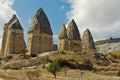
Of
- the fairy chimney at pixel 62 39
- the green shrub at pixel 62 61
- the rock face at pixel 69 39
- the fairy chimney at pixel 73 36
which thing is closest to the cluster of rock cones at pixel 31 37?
the fairy chimney at pixel 62 39

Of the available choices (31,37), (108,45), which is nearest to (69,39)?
(31,37)

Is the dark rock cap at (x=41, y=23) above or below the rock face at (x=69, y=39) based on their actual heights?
above

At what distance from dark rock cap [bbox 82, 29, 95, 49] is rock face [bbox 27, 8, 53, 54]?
652 inches

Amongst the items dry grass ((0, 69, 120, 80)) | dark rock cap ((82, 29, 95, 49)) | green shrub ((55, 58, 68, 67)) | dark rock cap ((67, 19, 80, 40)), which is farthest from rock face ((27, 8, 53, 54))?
dry grass ((0, 69, 120, 80))

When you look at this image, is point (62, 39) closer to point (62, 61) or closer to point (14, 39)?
point (14, 39)

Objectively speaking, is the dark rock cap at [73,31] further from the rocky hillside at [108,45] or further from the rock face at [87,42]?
the rocky hillside at [108,45]

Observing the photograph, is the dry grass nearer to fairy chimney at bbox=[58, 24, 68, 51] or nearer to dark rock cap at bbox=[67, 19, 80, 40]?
fairy chimney at bbox=[58, 24, 68, 51]

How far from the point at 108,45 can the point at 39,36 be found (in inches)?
2467

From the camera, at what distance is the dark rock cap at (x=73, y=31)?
8344 cm

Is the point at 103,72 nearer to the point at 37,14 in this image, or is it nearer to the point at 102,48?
the point at 37,14

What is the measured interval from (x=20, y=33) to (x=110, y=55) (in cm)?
1887

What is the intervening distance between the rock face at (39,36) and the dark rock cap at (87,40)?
652 inches

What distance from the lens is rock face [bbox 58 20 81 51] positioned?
266ft

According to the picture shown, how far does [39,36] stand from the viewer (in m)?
73.0
